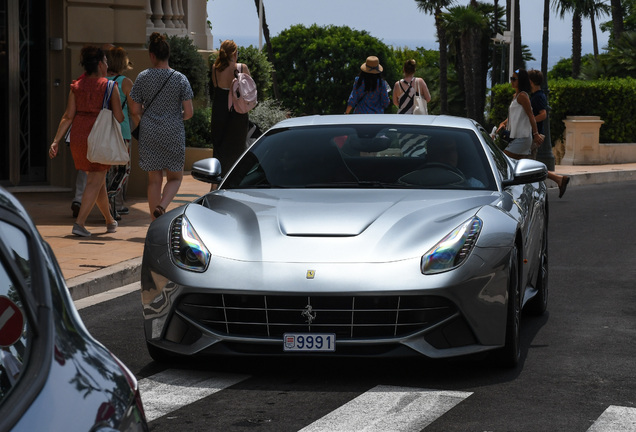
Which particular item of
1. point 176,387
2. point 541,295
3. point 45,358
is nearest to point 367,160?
point 541,295

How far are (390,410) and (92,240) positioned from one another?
648cm

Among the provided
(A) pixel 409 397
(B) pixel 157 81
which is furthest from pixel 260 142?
(B) pixel 157 81

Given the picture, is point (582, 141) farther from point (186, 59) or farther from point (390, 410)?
point (390, 410)

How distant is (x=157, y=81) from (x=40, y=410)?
31.6 ft

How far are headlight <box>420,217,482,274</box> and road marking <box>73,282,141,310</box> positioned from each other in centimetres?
331

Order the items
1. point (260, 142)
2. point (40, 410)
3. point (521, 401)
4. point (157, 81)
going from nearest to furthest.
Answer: point (40, 410)
point (521, 401)
point (260, 142)
point (157, 81)

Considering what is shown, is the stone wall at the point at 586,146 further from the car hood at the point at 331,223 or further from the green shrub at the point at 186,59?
the car hood at the point at 331,223

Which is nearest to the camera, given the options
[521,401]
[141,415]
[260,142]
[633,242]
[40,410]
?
[40,410]

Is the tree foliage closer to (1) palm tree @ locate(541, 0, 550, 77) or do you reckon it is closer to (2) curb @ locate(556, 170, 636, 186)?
(1) palm tree @ locate(541, 0, 550, 77)

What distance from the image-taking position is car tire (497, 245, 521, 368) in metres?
6.43

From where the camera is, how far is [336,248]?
245 inches

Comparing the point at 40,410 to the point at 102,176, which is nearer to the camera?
the point at 40,410

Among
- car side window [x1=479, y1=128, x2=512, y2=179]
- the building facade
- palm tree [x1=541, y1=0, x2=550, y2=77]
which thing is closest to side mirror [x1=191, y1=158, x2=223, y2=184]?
car side window [x1=479, y1=128, x2=512, y2=179]

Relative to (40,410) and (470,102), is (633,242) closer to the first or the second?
(40,410)
